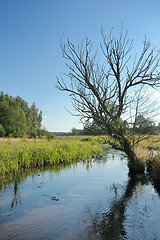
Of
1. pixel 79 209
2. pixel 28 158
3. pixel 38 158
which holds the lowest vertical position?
pixel 79 209

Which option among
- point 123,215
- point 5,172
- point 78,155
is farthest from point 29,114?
point 123,215

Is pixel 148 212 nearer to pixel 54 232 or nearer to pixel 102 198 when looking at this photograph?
pixel 102 198

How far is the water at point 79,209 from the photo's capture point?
13.2 feet

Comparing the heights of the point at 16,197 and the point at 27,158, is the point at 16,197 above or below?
below

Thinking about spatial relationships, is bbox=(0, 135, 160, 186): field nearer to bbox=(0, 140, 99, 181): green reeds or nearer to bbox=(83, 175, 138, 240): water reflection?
bbox=(0, 140, 99, 181): green reeds

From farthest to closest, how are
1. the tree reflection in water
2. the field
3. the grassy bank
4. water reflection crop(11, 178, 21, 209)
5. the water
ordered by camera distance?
the grassy bank < the field < water reflection crop(11, 178, 21, 209) < the water < the tree reflection in water

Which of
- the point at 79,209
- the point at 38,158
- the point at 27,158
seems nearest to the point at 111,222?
the point at 79,209

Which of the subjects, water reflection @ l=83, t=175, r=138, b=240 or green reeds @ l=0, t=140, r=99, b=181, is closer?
water reflection @ l=83, t=175, r=138, b=240

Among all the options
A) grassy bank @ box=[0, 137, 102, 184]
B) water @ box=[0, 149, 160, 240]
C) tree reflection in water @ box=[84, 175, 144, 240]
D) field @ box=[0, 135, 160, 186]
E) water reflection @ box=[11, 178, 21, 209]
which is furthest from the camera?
grassy bank @ box=[0, 137, 102, 184]

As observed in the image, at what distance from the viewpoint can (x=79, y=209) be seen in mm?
5270

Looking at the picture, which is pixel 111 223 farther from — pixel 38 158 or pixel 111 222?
pixel 38 158

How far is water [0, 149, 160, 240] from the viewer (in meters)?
4.02

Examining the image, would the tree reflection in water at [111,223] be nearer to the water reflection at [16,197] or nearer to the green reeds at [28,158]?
the water reflection at [16,197]

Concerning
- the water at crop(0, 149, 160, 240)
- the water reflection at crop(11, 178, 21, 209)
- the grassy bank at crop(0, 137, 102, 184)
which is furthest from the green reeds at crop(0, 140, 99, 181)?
the water reflection at crop(11, 178, 21, 209)
